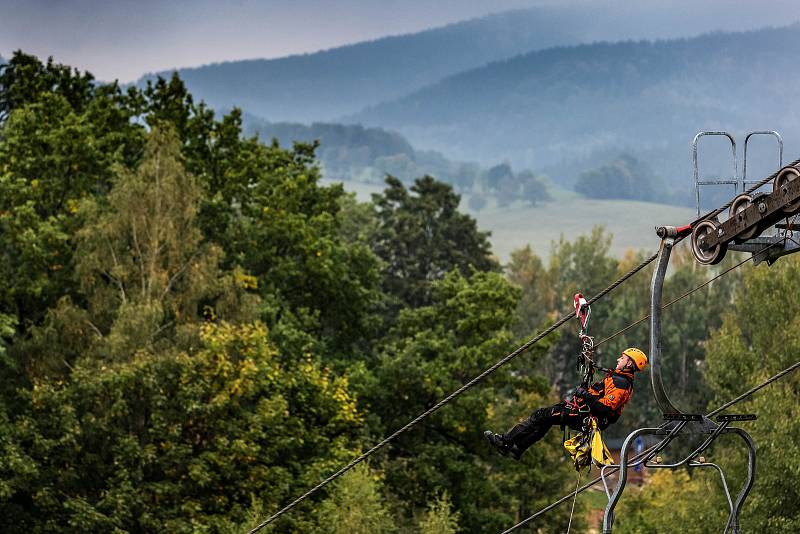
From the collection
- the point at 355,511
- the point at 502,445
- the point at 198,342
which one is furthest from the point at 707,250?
the point at 198,342

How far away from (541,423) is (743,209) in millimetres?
4097

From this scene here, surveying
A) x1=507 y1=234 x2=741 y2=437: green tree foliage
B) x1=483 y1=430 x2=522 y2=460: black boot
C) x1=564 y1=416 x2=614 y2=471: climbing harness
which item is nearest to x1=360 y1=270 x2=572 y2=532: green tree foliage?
x1=483 y1=430 x2=522 y2=460: black boot

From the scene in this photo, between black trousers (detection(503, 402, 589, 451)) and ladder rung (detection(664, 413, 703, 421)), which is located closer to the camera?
ladder rung (detection(664, 413, 703, 421))

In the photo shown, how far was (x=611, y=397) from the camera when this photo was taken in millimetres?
13734

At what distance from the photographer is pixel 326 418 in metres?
36.7

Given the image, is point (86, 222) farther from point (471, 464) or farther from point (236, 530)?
point (471, 464)

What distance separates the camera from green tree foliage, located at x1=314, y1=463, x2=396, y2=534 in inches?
1209

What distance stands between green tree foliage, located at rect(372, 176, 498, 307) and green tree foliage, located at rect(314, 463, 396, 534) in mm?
29338

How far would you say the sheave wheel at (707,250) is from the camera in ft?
42.3

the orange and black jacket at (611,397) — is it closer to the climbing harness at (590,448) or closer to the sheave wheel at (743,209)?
the climbing harness at (590,448)

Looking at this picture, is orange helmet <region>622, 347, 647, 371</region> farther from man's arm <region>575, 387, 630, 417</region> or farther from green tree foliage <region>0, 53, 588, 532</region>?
green tree foliage <region>0, 53, 588, 532</region>

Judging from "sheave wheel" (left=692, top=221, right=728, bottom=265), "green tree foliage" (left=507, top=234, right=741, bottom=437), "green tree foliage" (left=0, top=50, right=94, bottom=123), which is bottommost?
"green tree foliage" (left=507, top=234, right=741, bottom=437)

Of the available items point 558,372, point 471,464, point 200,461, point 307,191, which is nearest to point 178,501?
point 200,461

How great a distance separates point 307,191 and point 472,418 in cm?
1167
